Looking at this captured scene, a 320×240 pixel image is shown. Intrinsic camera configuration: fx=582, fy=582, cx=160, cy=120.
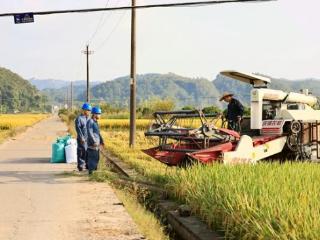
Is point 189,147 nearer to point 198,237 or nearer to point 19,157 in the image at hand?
point 198,237

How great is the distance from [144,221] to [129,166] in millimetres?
7371

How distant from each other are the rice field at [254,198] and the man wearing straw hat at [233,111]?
3.63m

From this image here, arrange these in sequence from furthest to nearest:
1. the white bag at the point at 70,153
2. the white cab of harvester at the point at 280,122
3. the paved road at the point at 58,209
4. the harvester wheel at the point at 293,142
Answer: the white bag at the point at 70,153 → the harvester wheel at the point at 293,142 → the white cab of harvester at the point at 280,122 → the paved road at the point at 58,209

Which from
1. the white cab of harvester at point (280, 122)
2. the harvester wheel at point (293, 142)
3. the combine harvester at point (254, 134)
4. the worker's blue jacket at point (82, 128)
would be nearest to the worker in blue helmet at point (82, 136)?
the worker's blue jacket at point (82, 128)

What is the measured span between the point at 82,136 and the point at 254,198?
838 centimetres

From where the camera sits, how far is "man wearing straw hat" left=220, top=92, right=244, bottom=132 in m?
14.0

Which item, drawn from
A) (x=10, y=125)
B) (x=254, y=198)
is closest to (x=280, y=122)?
(x=254, y=198)

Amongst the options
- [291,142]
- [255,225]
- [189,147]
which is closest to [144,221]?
[255,225]

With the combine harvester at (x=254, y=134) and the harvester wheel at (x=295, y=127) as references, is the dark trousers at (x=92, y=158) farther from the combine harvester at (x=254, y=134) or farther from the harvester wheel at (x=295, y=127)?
the harvester wheel at (x=295, y=127)

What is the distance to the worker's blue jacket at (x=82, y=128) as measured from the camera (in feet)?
47.5

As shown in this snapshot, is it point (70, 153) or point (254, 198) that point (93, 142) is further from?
point (254, 198)

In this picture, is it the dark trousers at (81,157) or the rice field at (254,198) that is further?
the dark trousers at (81,157)

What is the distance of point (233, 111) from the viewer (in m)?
14.2

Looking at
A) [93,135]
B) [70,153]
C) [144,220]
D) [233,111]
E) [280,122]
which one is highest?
[233,111]
